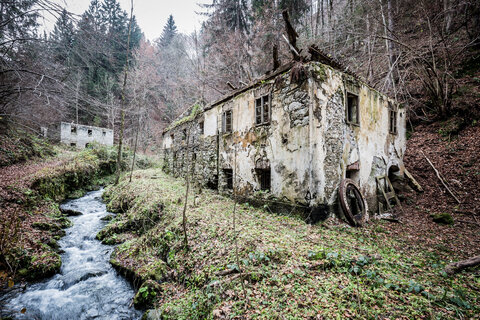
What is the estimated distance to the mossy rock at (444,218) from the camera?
7148 millimetres

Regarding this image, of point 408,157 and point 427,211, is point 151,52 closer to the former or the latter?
Result: point 408,157

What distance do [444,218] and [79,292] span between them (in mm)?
11858

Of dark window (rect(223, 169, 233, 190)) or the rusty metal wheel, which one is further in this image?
dark window (rect(223, 169, 233, 190))

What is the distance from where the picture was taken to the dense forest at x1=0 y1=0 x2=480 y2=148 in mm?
5184

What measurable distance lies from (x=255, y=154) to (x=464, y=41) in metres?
15.2

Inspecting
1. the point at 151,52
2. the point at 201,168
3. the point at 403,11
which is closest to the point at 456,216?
the point at 201,168

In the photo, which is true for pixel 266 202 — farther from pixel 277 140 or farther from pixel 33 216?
pixel 33 216

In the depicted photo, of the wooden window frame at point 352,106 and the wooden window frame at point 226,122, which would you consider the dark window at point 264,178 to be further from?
the wooden window frame at point 352,106

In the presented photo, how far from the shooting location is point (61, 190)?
1146cm

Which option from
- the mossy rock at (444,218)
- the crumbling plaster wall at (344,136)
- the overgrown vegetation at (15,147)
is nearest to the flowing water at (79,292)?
the crumbling plaster wall at (344,136)

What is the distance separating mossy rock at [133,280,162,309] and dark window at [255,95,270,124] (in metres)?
6.40

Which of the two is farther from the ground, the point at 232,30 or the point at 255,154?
the point at 232,30

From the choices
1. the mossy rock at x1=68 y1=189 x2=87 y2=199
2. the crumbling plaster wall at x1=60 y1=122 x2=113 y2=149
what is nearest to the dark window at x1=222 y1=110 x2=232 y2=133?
the mossy rock at x1=68 y1=189 x2=87 y2=199

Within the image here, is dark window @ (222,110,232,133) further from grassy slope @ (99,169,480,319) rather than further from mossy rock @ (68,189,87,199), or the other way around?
mossy rock @ (68,189,87,199)
